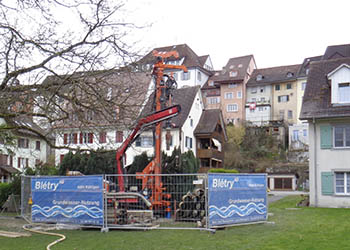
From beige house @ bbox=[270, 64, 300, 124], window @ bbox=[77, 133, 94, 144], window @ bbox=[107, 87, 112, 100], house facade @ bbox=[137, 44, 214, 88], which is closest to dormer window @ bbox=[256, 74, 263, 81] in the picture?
beige house @ bbox=[270, 64, 300, 124]

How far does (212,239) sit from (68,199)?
5.31 metres

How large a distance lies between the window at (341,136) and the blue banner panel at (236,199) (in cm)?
1098

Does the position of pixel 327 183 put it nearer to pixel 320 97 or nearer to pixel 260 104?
pixel 320 97

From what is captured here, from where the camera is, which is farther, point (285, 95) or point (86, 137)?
point (285, 95)

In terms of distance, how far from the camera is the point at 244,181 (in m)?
14.0

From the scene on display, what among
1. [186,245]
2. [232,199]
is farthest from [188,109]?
[186,245]

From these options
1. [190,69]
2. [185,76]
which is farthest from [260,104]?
[185,76]

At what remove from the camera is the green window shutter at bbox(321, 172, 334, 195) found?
77.2ft

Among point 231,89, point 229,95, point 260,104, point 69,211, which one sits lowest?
point 69,211

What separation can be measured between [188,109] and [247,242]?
32442 mm

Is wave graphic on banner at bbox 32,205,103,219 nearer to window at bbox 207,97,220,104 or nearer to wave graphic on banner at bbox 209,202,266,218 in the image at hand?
wave graphic on banner at bbox 209,202,266,218

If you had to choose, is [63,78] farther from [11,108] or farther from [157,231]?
[157,231]

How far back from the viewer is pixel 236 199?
13555 mm

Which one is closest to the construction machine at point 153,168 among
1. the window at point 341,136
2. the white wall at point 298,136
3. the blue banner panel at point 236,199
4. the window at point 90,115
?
the blue banner panel at point 236,199
